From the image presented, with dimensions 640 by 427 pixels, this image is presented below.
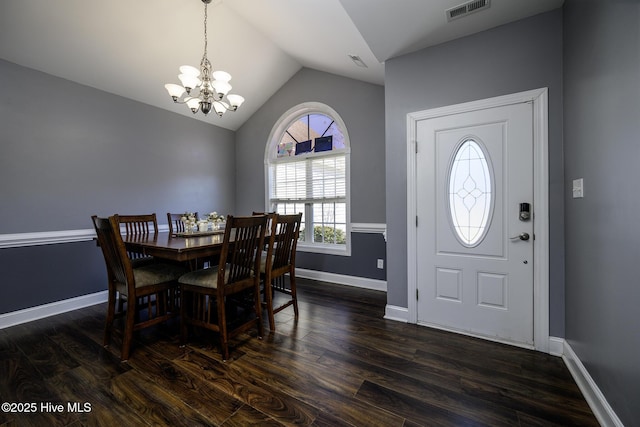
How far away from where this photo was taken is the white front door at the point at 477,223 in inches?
81.4

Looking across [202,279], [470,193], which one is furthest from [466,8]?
[202,279]

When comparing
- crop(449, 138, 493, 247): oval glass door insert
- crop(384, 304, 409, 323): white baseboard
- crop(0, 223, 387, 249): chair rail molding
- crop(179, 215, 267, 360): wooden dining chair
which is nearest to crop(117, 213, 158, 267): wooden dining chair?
crop(0, 223, 387, 249): chair rail molding

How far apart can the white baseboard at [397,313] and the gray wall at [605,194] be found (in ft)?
3.87

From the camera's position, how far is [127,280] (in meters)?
1.90

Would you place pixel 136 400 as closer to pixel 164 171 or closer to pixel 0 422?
pixel 0 422

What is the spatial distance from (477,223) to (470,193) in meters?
0.27

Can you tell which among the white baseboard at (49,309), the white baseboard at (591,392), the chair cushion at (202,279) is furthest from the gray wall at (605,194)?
the white baseboard at (49,309)

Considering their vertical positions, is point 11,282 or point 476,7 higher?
point 476,7

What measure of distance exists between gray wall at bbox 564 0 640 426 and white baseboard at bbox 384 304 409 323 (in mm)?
1179

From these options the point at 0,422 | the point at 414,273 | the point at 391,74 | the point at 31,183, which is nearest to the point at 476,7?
the point at 391,74

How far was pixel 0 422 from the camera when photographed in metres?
1.37

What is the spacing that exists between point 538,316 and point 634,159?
1397mm

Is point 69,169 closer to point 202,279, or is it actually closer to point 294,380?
point 202,279

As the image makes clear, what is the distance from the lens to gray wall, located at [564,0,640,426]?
1142 millimetres
